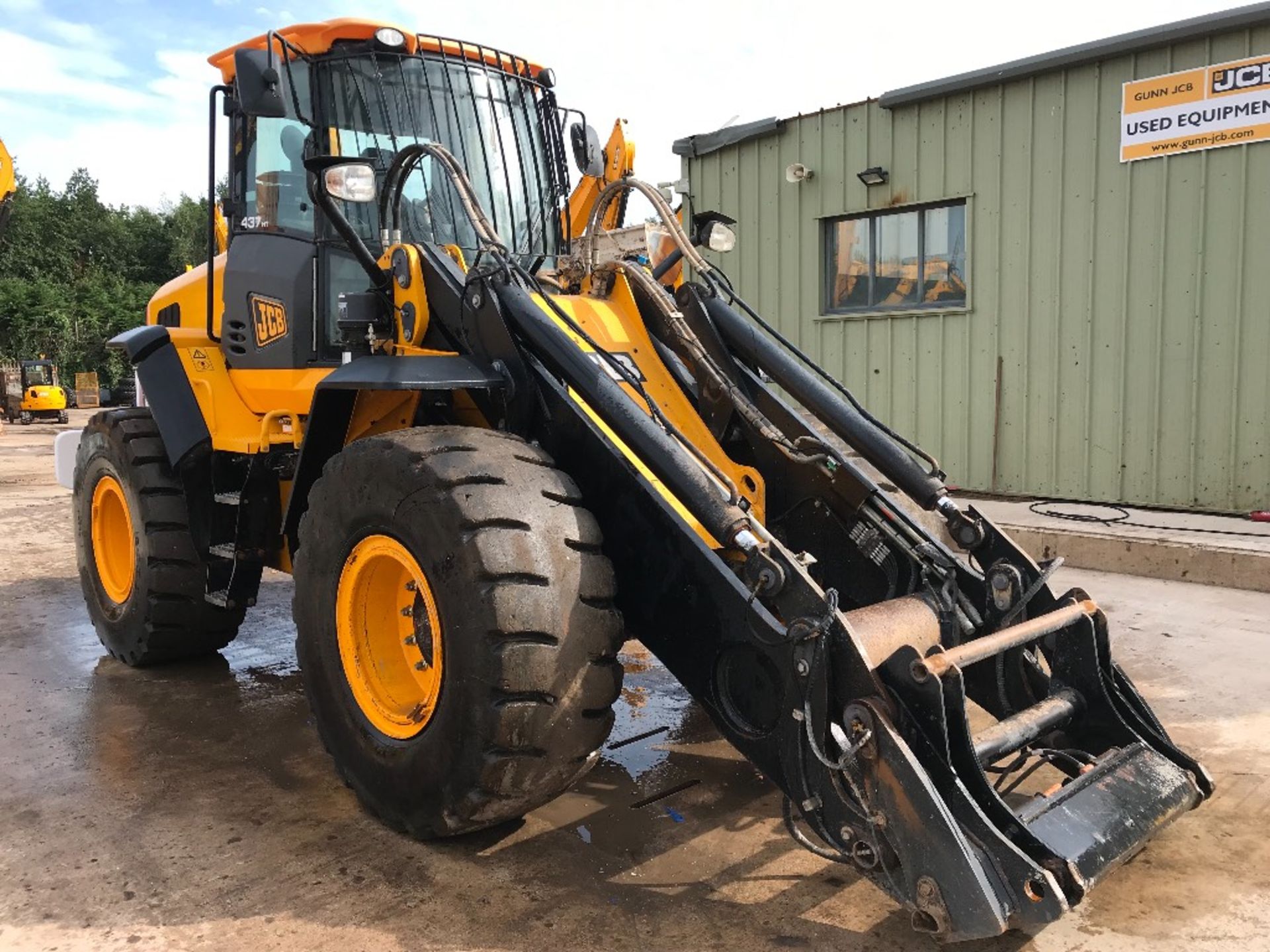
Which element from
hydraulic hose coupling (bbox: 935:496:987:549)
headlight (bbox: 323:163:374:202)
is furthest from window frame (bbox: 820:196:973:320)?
headlight (bbox: 323:163:374:202)

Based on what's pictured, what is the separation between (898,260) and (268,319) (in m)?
6.65

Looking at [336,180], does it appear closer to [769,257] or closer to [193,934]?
[193,934]

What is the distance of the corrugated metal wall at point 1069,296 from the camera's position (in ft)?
25.8

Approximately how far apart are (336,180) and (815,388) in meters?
1.82

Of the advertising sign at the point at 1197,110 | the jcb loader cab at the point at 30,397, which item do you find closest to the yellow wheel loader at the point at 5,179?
the advertising sign at the point at 1197,110

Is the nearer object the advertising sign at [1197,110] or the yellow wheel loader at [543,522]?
the yellow wheel loader at [543,522]

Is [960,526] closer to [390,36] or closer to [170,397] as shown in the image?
[390,36]

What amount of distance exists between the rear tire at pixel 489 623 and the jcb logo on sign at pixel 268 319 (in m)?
1.38

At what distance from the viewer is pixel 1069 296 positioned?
28.3 ft

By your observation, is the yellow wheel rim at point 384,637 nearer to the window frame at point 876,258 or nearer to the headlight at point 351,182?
the headlight at point 351,182

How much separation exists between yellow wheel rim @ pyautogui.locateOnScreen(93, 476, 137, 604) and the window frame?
665cm

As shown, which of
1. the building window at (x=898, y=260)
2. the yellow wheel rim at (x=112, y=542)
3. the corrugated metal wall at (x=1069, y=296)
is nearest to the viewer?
the yellow wheel rim at (x=112, y=542)

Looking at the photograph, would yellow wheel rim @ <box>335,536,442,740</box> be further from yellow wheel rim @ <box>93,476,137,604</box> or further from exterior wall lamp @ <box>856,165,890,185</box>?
exterior wall lamp @ <box>856,165,890,185</box>

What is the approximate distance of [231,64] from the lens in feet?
15.6
